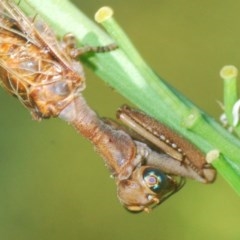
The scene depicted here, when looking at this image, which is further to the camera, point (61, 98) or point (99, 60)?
point (61, 98)

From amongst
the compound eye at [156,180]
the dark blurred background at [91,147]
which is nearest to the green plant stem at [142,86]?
the compound eye at [156,180]

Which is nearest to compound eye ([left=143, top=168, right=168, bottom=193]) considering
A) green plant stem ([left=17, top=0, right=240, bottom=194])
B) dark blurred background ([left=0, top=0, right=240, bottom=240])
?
green plant stem ([left=17, top=0, right=240, bottom=194])

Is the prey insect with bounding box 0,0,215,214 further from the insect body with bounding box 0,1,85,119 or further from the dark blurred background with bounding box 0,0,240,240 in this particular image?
the dark blurred background with bounding box 0,0,240,240

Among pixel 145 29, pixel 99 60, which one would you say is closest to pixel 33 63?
pixel 99 60

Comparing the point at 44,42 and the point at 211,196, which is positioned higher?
the point at 44,42

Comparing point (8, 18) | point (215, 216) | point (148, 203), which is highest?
point (8, 18)

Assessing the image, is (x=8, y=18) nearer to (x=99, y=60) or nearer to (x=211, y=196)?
(x=99, y=60)

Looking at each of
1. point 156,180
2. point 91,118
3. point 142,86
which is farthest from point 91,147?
point 142,86

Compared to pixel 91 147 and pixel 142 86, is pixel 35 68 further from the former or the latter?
pixel 91 147
